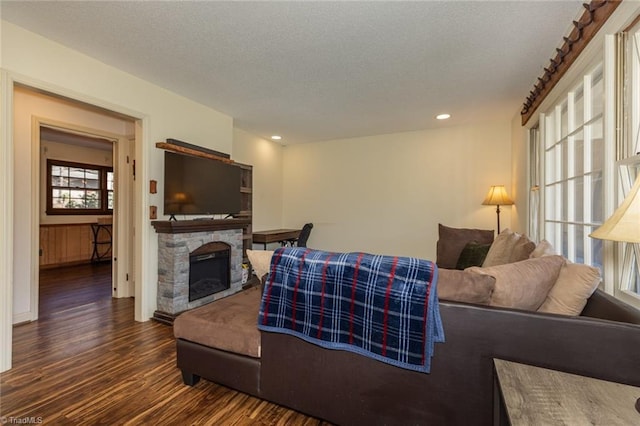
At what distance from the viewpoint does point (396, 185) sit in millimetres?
4781

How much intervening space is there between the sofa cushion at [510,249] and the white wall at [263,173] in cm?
370

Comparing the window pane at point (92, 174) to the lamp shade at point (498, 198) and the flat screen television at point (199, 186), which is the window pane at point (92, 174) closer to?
the flat screen television at point (199, 186)

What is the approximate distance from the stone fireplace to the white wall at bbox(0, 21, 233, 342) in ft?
0.52

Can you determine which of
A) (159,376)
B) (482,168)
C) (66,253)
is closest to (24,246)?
(159,376)

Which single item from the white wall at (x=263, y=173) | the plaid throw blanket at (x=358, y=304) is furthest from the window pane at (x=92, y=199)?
the plaid throw blanket at (x=358, y=304)

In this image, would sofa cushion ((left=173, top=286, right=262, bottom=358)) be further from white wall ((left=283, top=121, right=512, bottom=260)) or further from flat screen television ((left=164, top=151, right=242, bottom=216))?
white wall ((left=283, top=121, right=512, bottom=260))

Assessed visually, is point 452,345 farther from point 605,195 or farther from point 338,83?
point 338,83

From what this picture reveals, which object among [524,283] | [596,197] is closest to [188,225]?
[524,283]

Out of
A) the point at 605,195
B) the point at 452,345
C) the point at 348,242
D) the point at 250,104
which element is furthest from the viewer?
the point at 348,242

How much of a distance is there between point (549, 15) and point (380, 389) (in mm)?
2516

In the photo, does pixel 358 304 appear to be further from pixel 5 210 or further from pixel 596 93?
pixel 5 210

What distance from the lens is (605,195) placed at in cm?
160

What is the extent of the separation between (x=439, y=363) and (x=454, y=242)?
268 centimetres

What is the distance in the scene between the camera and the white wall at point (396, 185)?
4.25 m
